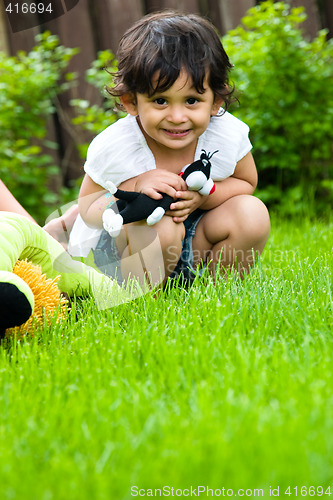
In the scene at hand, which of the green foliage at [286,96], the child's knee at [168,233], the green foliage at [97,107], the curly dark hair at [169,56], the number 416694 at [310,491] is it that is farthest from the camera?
the green foliage at [97,107]

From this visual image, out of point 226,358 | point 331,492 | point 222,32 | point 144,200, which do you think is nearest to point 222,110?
point 144,200

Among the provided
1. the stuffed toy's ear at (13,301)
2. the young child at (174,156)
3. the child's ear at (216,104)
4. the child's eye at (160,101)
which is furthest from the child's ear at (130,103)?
the stuffed toy's ear at (13,301)

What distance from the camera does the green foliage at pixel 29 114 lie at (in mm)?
3666

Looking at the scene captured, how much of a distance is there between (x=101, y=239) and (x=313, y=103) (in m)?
1.99

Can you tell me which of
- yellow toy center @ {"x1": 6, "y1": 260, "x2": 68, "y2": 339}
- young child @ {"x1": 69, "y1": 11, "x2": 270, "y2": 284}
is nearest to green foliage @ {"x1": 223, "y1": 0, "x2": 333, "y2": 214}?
young child @ {"x1": 69, "y1": 11, "x2": 270, "y2": 284}

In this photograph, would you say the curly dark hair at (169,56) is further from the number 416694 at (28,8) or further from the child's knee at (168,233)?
the number 416694 at (28,8)

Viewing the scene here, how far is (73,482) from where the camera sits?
2.58 feet

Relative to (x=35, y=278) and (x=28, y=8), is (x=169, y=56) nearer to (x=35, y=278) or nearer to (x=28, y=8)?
(x=35, y=278)

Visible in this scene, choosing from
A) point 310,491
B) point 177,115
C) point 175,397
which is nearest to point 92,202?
point 177,115

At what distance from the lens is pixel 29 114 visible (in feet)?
12.5

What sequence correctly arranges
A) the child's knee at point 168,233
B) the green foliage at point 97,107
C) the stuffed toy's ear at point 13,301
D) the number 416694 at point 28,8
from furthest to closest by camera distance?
the number 416694 at point 28,8 < the green foliage at point 97,107 < the child's knee at point 168,233 < the stuffed toy's ear at point 13,301

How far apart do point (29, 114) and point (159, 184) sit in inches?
87.5

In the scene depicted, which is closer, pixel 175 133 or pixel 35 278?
pixel 35 278

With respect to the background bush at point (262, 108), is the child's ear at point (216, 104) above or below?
above
